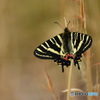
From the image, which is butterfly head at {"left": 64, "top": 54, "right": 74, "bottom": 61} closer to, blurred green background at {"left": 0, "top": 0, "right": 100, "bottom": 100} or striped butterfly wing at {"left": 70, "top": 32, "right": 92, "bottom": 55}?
striped butterfly wing at {"left": 70, "top": 32, "right": 92, "bottom": 55}

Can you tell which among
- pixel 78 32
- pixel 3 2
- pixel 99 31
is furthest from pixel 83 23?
pixel 3 2

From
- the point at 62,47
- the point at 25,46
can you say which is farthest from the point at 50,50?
Result: the point at 25,46

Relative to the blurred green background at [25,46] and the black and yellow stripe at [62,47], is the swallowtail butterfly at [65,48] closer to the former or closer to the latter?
the black and yellow stripe at [62,47]

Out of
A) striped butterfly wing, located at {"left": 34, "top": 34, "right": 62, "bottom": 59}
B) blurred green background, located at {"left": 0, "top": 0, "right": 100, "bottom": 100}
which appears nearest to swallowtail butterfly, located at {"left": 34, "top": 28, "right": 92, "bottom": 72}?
striped butterfly wing, located at {"left": 34, "top": 34, "right": 62, "bottom": 59}

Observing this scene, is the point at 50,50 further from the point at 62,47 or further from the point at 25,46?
the point at 25,46

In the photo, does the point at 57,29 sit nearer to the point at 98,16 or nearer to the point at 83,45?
the point at 98,16

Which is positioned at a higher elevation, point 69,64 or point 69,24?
point 69,24

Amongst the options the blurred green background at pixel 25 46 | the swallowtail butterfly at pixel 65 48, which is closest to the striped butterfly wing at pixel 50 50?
the swallowtail butterfly at pixel 65 48
